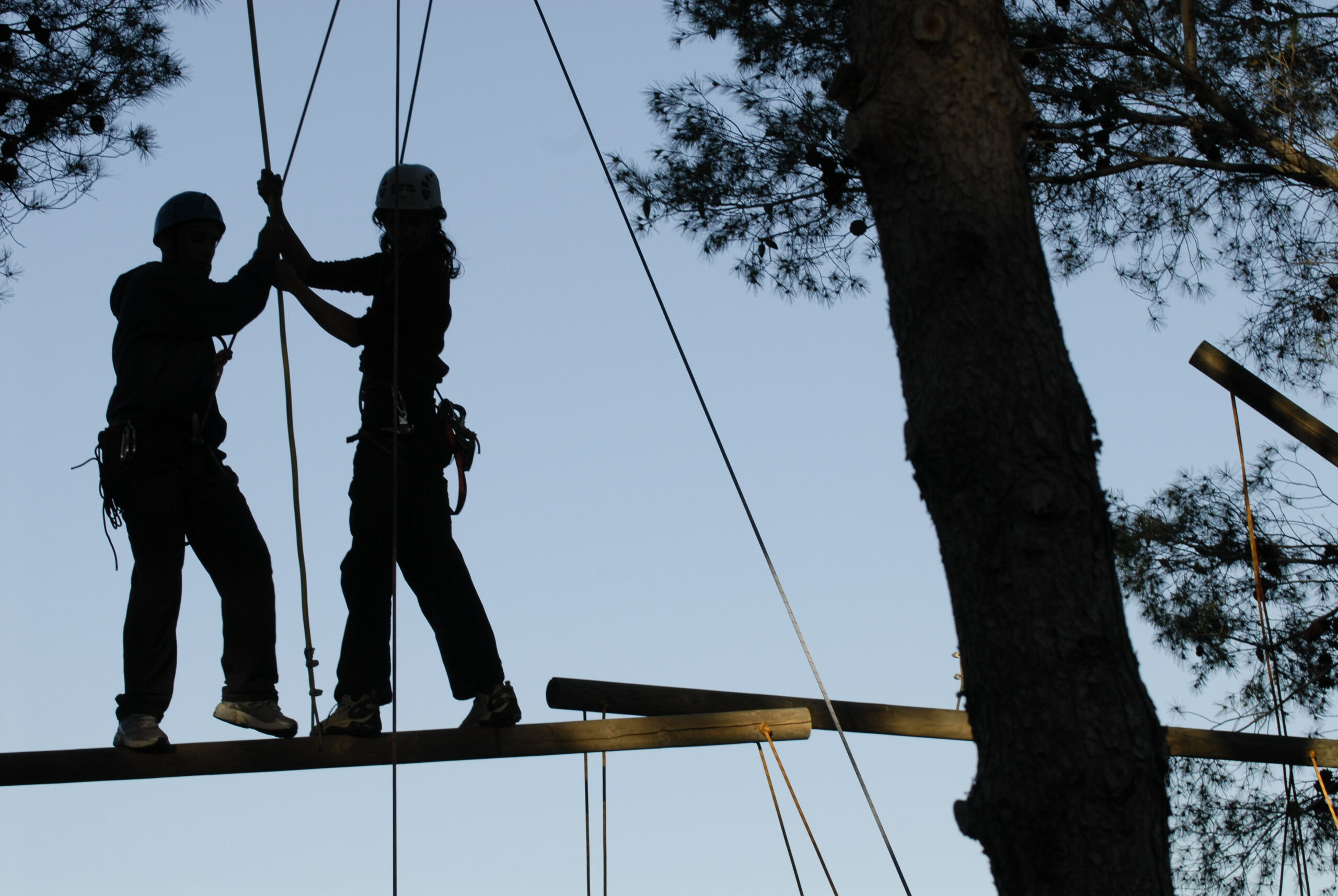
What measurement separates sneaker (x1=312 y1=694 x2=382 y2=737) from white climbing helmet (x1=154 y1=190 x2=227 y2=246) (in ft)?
3.89

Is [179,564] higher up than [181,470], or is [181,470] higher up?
[181,470]

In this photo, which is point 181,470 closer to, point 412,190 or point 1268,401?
point 412,190

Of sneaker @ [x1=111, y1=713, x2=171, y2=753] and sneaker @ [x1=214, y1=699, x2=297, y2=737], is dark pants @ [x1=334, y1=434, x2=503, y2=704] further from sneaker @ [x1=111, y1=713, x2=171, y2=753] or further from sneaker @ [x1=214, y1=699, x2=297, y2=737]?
sneaker @ [x1=111, y1=713, x2=171, y2=753]

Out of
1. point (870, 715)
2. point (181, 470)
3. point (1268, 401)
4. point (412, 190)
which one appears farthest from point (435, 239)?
point (1268, 401)

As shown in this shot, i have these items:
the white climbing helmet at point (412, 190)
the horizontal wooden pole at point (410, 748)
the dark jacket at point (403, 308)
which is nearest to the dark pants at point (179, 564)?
the horizontal wooden pole at point (410, 748)

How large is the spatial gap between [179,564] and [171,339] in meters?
0.53

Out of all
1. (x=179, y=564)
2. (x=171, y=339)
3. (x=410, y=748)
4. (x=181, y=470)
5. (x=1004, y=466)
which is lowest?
(x=410, y=748)

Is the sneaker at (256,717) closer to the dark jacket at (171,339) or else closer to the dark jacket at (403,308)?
the dark jacket at (171,339)

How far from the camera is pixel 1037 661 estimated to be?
226cm

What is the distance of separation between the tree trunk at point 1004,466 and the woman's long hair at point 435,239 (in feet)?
4.47

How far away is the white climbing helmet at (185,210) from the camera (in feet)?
11.7

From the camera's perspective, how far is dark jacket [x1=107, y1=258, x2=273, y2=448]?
3.43 m

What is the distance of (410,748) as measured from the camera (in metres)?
3.37

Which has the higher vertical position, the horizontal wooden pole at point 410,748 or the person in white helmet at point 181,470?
the person in white helmet at point 181,470
